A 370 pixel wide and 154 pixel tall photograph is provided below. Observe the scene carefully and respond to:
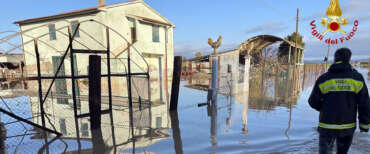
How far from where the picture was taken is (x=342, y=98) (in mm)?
2562

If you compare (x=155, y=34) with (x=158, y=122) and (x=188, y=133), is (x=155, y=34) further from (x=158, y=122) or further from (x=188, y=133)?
(x=188, y=133)

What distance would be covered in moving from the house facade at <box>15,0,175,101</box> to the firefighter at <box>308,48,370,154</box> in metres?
10.1

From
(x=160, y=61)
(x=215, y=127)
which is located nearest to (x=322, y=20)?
(x=215, y=127)

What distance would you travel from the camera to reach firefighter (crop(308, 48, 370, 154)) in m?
2.52

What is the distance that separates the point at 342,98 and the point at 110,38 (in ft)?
48.7

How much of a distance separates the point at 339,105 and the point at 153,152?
3343 mm

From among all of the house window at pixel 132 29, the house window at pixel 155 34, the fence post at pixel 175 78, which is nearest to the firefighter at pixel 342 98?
the fence post at pixel 175 78

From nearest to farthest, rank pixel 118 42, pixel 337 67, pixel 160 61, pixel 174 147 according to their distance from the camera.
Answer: pixel 337 67, pixel 174 147, pixel 118 42, pixel 160 61

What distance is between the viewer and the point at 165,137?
15.5 ft

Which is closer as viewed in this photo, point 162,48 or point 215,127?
point 215,127

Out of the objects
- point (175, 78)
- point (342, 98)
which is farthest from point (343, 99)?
point (175, 78)

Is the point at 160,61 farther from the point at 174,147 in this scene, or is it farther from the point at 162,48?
the point at 174,147

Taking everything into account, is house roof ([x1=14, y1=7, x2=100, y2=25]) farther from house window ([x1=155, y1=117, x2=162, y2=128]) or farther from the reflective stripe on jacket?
the reflective stripe on jacket

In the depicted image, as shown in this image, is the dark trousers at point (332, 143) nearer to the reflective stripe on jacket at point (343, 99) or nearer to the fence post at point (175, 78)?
the reflective stripe on jacket at point (343, 99)
